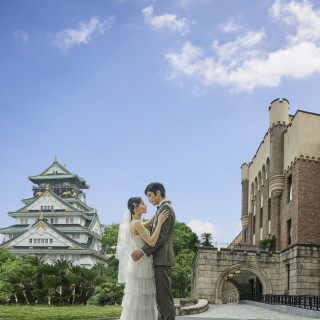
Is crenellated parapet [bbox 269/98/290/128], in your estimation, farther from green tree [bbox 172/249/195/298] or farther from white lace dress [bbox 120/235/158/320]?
white lace dress [bbox 120/235/158/320]

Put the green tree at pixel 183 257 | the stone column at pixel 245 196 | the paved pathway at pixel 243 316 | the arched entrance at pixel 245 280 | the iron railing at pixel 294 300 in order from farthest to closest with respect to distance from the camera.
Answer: the green tree at pixel 183 257 → the stone column at pixel 245 196 → the arched entrance at pixel 245 280 → the iron railing at pixel 294 300 → the paved pathway at pixel 243 316

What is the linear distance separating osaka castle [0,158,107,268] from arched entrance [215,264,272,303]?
864 inches

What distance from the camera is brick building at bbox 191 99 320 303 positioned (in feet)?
88.4

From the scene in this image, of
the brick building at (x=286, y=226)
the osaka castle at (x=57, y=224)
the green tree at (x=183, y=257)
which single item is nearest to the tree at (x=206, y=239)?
the brick building at (x=286, y=226)

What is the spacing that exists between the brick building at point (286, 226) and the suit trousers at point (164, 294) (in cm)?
2168


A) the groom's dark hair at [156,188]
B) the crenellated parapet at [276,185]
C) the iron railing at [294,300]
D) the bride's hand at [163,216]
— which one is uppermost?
the crenellated parapet at [276,185]

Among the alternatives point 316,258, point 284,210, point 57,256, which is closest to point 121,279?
point 316,258

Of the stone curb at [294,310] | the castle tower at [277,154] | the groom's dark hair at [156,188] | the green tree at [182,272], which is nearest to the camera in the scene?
the groom's dark hair at [156,188]

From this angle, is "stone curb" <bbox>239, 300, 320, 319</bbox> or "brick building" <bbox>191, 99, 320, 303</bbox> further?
"brick building" <bbox>191, 99, 320, 303</bbox>

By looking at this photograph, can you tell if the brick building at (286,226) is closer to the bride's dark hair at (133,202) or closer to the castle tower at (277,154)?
the castle tower at (277,154)

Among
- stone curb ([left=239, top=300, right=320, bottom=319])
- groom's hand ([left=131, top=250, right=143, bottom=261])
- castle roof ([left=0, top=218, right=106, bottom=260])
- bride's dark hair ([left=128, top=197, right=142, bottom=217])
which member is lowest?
stone curb ([left=239, top=300, right=320, bottom=319])

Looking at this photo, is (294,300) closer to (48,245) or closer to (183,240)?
(183,240)

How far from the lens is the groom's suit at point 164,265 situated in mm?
6418

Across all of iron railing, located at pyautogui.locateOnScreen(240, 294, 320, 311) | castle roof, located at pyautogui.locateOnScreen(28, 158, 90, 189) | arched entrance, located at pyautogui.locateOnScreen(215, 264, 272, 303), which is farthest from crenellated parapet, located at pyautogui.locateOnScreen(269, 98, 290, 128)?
castle roof, located at pyautogui.locateOnScreen(28, 158, 90, 189)
